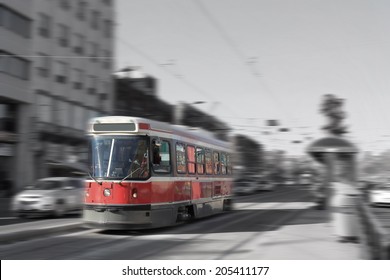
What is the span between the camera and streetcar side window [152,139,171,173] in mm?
12727

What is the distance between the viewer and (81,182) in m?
20.0

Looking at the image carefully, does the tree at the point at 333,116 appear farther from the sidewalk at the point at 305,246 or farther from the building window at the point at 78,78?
the building window at the point at 78,78

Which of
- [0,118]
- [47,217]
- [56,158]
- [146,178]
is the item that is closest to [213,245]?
[146,178]

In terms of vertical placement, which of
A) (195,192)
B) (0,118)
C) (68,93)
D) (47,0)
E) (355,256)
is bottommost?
(355,256)

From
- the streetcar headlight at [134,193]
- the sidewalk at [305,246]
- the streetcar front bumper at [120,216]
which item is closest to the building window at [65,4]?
the streetcar front bumper at [120,216]

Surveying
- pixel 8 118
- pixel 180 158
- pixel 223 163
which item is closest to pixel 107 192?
pixel 180 158

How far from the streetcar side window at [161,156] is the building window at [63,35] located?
29.8 meters

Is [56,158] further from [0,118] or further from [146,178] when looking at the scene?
[146,178]

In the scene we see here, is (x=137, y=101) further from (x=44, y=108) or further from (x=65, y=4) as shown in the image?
(x=44, y=108)

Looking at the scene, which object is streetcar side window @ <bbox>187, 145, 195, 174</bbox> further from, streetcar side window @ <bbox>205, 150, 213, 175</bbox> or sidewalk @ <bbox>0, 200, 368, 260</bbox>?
sidewalk @ <bbox>0, 200, 368, 260</bbox>

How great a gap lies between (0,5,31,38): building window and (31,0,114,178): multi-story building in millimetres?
1141

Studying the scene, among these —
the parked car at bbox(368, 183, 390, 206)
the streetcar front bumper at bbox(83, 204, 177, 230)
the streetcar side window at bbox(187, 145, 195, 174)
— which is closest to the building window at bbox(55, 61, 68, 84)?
the parked car at bbox(368, 183, 390, 206)

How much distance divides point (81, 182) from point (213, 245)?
10.4 m

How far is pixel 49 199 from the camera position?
58.7ft
